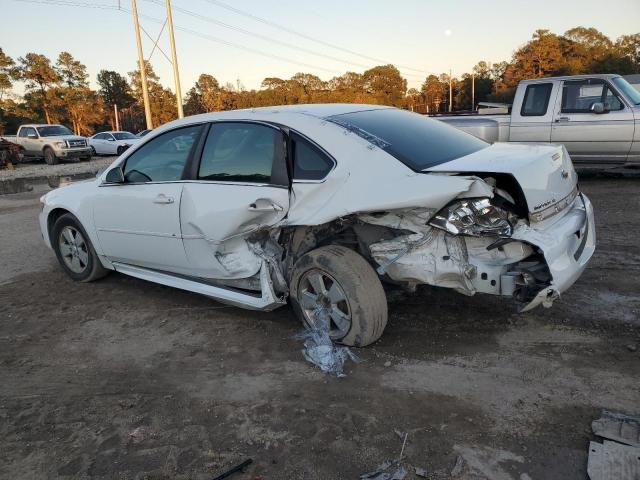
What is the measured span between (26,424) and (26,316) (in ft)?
6.15

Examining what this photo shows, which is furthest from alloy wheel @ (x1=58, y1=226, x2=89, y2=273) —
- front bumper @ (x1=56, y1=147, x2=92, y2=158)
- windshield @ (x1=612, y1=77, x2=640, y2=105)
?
front bumper @ (x1=56, y1=147, x2=92, y2=158)

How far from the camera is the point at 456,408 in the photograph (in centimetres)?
271

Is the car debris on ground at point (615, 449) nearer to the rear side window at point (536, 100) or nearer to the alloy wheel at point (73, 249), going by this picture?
the alloy wheel at point (73, 249)

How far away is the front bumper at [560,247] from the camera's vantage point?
2.84 metres

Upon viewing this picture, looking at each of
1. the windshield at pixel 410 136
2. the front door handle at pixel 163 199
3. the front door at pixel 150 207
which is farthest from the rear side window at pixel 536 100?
the front door handle at pixel 163 199

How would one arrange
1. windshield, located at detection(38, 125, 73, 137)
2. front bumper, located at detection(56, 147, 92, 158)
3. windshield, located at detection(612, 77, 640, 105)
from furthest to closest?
windshield, located at detection(38, 125, 73, 137) < front bumper, located at detection(56, 147, 92, 158) < windshield, located at detection(612, 77, 640, 105)

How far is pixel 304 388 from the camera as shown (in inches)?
119

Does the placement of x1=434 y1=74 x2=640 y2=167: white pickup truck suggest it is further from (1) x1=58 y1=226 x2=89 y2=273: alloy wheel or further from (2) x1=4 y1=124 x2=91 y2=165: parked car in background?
(2) x1=4 y1=124 x2=91 y2=165: parked car in background

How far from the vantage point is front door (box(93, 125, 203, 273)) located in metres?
4.00

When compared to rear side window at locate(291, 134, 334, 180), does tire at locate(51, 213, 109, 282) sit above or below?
below

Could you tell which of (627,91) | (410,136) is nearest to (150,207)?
(410,136)

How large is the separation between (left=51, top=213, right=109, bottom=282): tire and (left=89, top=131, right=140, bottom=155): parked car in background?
21831mm

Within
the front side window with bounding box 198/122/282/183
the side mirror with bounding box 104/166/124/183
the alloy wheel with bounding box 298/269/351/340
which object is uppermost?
the front side window with bounding box 198/122/282/183

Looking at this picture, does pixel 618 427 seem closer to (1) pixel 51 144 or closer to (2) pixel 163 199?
(2) pixel 163 199
